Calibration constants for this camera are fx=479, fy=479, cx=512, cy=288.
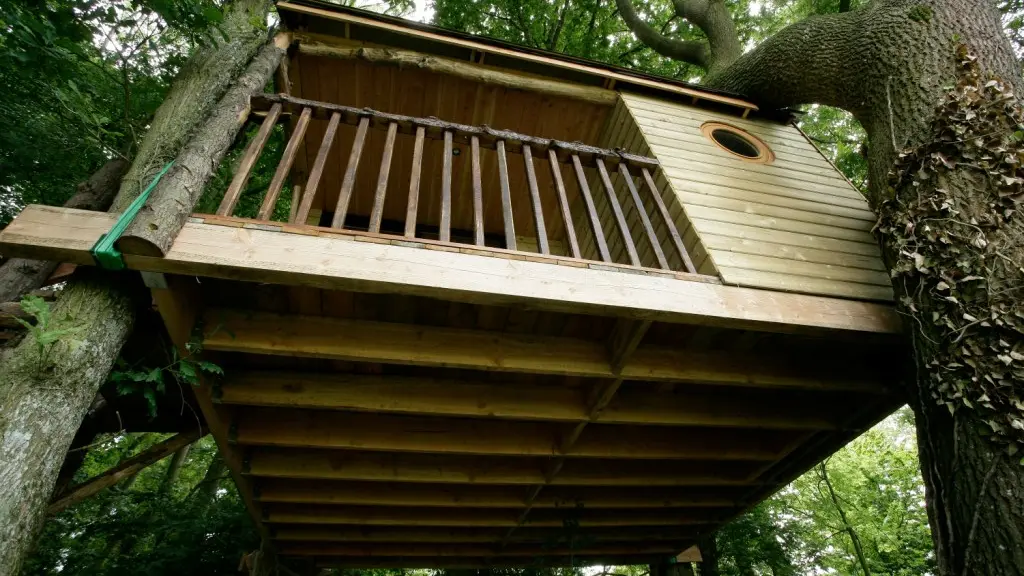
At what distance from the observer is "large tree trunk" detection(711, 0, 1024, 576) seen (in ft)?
7.27

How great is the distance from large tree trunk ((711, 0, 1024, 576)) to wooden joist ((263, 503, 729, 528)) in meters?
2.98

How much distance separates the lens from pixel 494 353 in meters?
2.92

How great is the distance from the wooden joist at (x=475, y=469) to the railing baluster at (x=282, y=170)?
2217 millimetres

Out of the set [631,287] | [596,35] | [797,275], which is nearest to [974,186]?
[797,275]

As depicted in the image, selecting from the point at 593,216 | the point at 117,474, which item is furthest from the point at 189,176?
the point at 117,474

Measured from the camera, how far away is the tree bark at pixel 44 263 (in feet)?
10.4

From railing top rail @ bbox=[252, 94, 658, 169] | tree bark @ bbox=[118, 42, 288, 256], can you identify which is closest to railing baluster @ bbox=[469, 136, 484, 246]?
railing top rail @ bbox=[252, 94, 658, 169]

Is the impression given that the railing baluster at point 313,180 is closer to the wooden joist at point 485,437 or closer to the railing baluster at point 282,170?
the railing baluster at point 282,170

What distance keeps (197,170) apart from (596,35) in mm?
9623

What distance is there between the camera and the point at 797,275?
338cm

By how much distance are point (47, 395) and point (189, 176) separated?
116 centimetres

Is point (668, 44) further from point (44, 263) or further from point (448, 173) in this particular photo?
point (44, 263)

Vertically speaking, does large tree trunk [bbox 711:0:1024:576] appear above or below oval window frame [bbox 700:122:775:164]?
below

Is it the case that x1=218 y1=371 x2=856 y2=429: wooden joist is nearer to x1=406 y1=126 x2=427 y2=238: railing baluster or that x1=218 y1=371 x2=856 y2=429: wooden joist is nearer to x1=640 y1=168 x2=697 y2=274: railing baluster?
x1=640 y1=168 x2=697 y2=274: railing baluster
